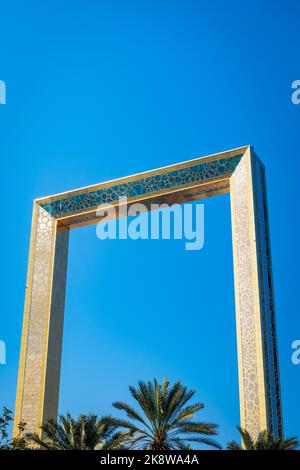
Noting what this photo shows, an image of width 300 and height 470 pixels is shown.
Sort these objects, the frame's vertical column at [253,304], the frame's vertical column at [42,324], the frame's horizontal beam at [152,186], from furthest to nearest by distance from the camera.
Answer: the frame's horizontal beam at [152,186], the frame's vertical column at [42,324], the frame's vertical column at [253,304]

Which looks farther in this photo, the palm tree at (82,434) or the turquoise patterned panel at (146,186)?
the turquoise patterned panel at (146,186)

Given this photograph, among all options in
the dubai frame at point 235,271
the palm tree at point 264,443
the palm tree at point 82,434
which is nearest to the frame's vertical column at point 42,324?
the dubai frame at point 235,271

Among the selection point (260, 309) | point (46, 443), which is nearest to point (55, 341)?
point (46, 443)

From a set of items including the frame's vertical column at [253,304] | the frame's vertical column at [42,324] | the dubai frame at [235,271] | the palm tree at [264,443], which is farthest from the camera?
the frame's vertical column at [42,324]

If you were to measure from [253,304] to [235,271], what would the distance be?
928 millimetres

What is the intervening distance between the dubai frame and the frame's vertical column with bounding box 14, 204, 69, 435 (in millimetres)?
22

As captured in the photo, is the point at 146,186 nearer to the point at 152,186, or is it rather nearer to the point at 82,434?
the point at 152,186

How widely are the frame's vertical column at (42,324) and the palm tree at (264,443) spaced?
482 centimetres

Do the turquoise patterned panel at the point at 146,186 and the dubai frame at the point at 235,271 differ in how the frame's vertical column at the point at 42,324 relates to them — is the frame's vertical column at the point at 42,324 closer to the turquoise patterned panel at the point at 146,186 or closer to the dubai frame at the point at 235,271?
the dubai frame at the point at 235,271

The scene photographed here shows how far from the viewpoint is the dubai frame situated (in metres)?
13.4

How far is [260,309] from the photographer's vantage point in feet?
44.8

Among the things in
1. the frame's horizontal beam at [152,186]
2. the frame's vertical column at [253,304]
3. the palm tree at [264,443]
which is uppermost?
the frame's horizontal beam at [152,186]

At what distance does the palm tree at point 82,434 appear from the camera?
13336 millimetres
